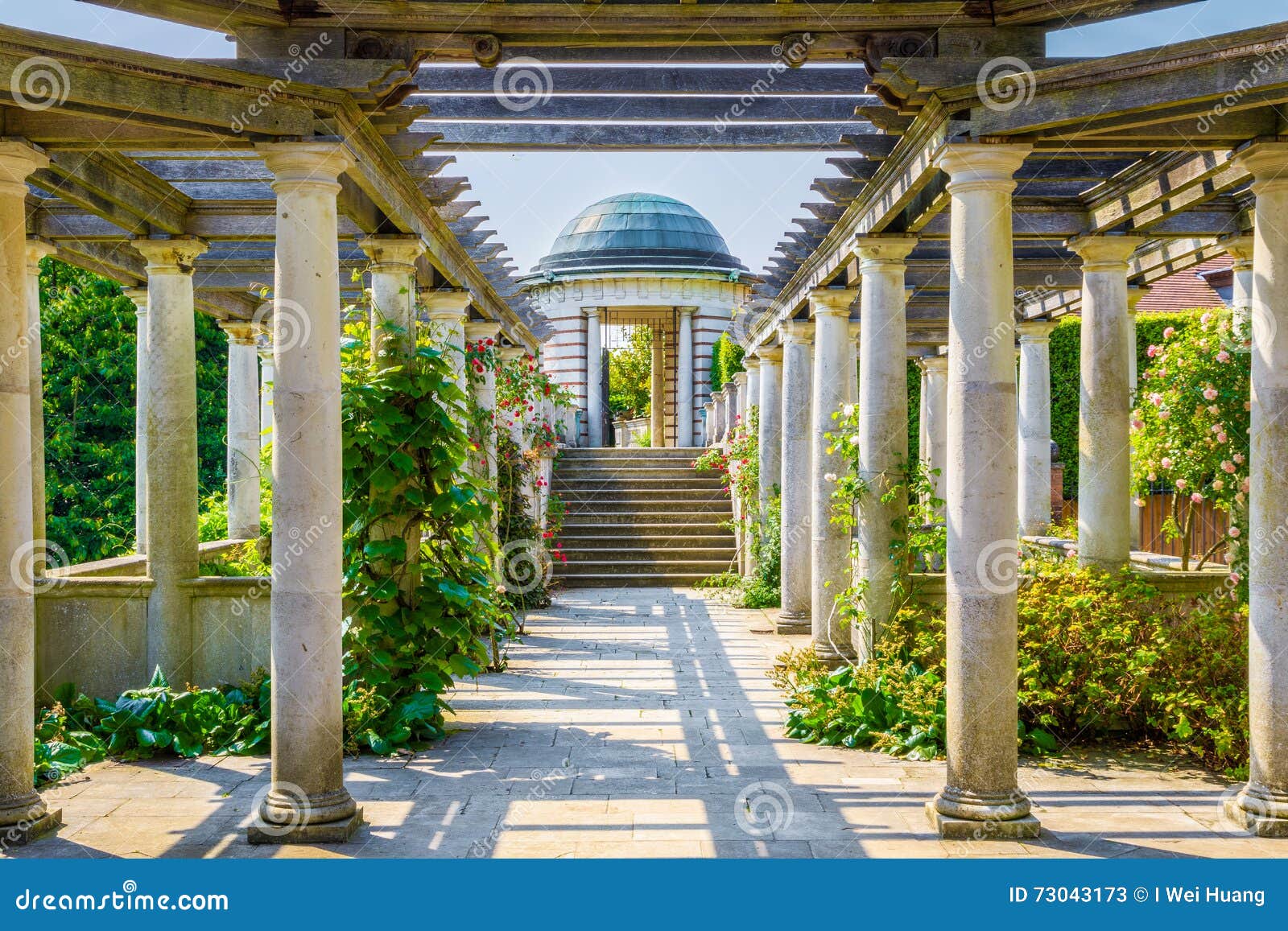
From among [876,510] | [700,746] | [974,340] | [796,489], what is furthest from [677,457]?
[974,340]

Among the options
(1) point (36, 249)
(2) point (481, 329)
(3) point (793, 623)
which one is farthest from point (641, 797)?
(2) point (481, 329)

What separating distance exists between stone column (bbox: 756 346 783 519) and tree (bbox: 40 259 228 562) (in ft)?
38.6

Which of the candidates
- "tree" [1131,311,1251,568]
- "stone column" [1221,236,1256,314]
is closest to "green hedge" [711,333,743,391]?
"stone column" [1221,236,1256,314]

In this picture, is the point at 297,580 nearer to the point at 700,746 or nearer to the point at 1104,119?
the point at 700,746

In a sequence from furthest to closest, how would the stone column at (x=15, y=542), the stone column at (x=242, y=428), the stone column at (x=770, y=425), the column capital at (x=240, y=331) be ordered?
the stone column at (x=770, y=425) → the column capital at (x=240, y=331) → the stone column at (x=242, y=428) → the stone column at (x=15, y=542)

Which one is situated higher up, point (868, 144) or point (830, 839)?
point (868, 144)

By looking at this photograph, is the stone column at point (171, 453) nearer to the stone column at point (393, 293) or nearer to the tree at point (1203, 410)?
the stone column at point (393, 293)

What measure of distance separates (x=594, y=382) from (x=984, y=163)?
22.4 meters

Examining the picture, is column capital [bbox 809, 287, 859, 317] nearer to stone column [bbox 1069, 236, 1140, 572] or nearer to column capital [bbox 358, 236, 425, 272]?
stone column [bbox 1069, 236, 1140, 572]

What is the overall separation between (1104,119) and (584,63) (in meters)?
Result: 3.32

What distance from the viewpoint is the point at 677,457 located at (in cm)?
2530

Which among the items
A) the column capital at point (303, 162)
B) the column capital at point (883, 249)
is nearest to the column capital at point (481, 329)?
the column capital at point (883, 249)

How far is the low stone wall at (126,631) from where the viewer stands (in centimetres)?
945

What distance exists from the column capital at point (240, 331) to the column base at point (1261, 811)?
13973 millimetres
